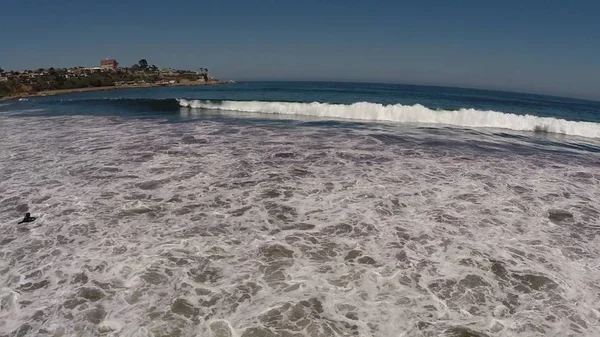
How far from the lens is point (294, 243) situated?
857 cm

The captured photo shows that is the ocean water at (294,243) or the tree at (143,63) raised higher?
the tree at (143,63)

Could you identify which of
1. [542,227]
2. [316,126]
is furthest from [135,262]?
[316,126]

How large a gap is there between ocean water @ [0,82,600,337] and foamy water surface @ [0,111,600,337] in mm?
42

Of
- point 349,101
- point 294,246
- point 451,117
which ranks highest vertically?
point 349,101

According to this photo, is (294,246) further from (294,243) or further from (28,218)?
(28,218)

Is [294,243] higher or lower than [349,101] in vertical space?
lower

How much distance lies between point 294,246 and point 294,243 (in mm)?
139

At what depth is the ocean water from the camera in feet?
20.3

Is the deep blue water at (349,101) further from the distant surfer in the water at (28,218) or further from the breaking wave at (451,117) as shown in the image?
the distant surfer in the water at (28,218)

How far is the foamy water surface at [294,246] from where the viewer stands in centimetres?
618

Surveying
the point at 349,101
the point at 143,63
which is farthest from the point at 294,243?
the point at 143,63

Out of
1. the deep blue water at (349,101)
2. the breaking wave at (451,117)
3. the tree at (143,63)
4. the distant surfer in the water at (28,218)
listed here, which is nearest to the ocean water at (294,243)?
the distant surfer in the water at (28,218)

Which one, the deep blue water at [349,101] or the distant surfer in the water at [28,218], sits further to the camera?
the deep blue water at [349,101]

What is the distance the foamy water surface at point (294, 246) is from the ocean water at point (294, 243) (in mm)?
42
